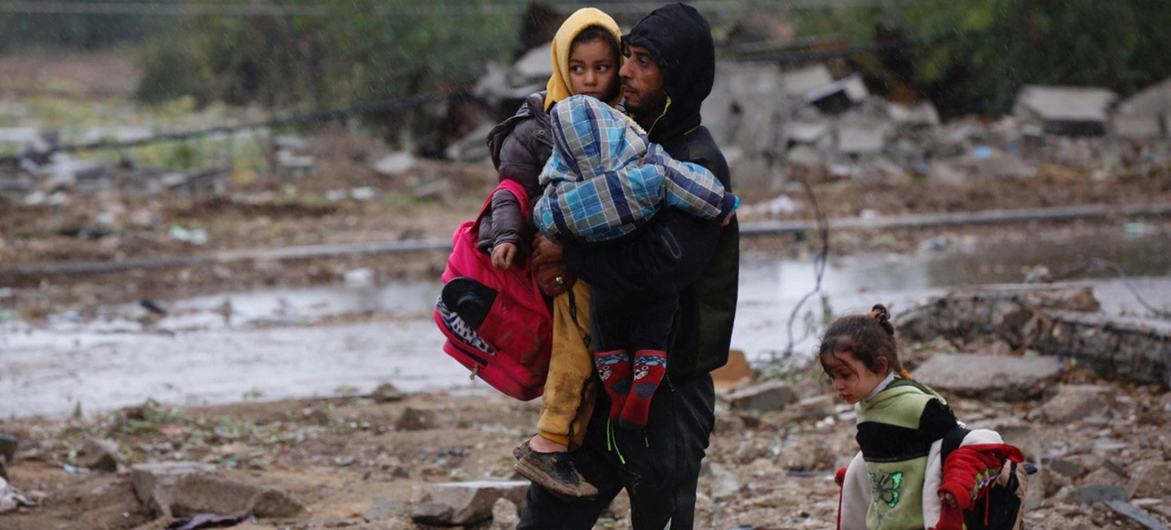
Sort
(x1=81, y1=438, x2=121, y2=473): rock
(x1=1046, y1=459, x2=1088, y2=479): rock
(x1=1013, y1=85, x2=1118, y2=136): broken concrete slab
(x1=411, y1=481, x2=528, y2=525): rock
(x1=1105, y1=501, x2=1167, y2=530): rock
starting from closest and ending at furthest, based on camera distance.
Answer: (x1=1105, y1=501, x2=1167, y2=530): rock, (x1=411, y1=481, x2=528, y2=525): rock, (x1=1046, y1=459, x2=1088, y2=479): rock, (x1=81, y1=438, x2=121, y2=473): rock, (x1=1013, y1=85, x2=1118, y2=136): broken concrete slab

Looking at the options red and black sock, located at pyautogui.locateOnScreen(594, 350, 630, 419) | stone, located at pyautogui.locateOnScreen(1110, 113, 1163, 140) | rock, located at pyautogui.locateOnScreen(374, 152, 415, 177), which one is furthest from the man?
stone, located at pyautogui.locateOnScreen(1110, 113, 1163, 140)

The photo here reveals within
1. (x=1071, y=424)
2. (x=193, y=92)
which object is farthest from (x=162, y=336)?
(x=193, y=92)

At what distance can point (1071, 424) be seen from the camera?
5.87 metres

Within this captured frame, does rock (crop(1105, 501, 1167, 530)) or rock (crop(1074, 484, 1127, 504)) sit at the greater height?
rock (crop(1074, 484, 1127, 504))

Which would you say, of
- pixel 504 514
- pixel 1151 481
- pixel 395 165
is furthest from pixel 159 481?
pixel 395 165

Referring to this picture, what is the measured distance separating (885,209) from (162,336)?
703cm

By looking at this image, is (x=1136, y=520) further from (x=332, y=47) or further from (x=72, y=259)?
(x=332, y=47)

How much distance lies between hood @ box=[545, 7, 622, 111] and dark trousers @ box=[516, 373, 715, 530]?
0.74 m

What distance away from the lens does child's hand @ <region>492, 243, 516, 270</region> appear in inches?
125

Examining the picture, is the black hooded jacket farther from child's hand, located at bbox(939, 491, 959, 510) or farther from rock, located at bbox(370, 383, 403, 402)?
rock, located at bbox(370, 383, 403, 402)

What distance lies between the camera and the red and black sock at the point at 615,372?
324 cm

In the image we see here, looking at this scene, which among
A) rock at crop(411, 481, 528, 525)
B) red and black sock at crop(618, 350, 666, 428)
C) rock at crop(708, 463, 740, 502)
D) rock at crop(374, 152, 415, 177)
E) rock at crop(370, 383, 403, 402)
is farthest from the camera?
rock at crop(374, 152, 415, 177)

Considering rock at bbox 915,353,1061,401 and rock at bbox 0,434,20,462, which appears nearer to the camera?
rock at bbox 0,434,20,462

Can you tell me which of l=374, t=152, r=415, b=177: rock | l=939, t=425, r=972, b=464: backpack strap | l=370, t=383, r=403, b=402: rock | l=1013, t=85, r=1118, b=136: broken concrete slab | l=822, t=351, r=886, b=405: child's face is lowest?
l=370, t=383, r=403, b=402: rock
